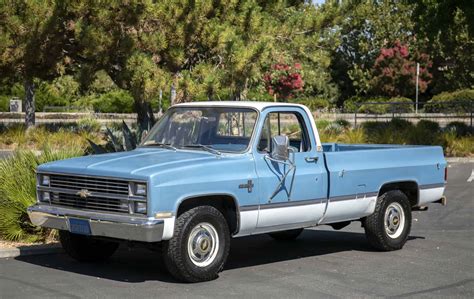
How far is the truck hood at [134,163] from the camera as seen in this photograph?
8610 millimetres

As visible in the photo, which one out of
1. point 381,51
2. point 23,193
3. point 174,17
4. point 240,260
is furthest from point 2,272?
point 381,51

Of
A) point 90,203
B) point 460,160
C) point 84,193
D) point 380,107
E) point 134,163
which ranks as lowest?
point 460,160

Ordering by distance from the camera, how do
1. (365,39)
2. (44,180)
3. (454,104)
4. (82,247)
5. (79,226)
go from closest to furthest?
(79,226) → (44,180) → (82,247) → (454,104) → (365,39)

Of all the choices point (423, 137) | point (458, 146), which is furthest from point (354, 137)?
point (458, 146)

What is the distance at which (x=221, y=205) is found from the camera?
9266 mm

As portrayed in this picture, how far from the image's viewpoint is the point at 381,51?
194 feet

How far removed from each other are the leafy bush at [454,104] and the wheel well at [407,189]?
24.8m

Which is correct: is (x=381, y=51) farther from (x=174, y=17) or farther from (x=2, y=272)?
(x=2, y=272)

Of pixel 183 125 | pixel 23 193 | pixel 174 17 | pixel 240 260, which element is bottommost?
pixel 240 260

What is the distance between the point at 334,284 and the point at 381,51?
169 ft

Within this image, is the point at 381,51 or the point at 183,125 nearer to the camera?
the point at 183,125

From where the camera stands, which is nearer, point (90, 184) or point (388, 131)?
point (90, 184)

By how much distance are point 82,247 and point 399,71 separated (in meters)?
50.6

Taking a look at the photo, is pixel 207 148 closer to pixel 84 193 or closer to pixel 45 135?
pixel 84 193
